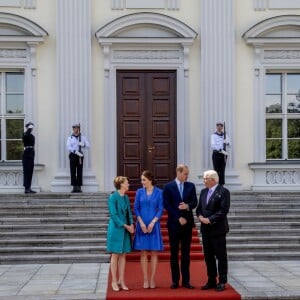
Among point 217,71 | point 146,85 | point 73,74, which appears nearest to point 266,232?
point 217,71

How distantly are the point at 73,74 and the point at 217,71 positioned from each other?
3716 millimetres

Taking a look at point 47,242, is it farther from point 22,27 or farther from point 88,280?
point 22,27

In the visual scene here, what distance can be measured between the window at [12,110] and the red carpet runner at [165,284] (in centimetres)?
544

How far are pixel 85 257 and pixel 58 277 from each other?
1699mm

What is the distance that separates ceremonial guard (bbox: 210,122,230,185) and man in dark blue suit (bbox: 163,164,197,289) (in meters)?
6.08

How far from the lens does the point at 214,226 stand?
31.7ft

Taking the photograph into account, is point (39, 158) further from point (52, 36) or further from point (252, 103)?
point (252, 103)

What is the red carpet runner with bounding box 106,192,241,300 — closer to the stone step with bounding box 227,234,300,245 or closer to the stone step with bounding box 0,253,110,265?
the stone step with bounding box 0,253,110,265

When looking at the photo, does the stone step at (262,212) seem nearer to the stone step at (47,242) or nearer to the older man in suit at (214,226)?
the stone step at (47,242)

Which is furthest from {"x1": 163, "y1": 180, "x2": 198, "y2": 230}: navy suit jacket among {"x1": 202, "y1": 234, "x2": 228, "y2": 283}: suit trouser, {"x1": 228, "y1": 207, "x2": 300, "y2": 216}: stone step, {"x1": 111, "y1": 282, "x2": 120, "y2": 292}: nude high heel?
{"x1": 228, "y1": 207, "x2": 300, "y2": 216}: stone step

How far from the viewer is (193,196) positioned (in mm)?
9984

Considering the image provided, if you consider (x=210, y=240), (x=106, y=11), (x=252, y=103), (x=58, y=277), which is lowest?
(x=58, y=277)

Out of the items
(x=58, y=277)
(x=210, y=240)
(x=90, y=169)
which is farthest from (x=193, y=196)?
(x=90, y=169)


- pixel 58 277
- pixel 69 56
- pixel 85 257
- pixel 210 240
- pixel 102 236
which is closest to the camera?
pixel 210 240
